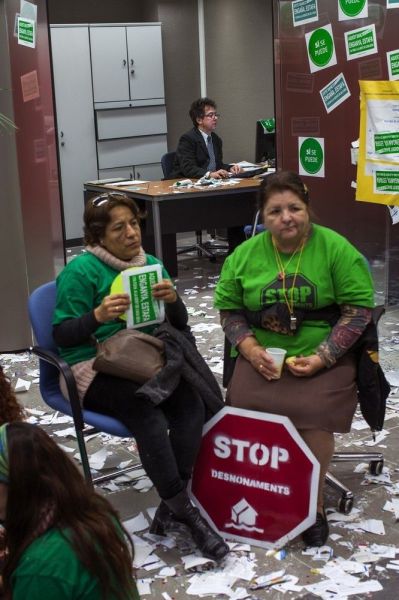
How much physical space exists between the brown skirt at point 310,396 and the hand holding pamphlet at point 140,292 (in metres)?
0.43

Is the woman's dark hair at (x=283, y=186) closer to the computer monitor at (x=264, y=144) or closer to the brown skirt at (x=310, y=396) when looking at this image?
the brown skirt at (x=310, y=396)

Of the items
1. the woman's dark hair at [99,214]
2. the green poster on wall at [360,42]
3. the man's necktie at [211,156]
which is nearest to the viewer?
the woman's dark hair at [99,214]

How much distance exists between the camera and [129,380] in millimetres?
3250

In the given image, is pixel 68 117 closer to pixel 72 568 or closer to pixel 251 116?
pixel 251 116

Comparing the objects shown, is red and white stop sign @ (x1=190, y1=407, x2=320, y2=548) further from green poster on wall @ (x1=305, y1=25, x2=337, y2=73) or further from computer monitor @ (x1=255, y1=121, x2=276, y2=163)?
computer monitor @ (x1=255, y1=121, x2=276, y2=163)

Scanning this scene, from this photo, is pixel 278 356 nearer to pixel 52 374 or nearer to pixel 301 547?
pixel 301 547

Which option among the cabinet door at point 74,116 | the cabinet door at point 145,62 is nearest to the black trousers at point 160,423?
the cabinet door at point 74,116

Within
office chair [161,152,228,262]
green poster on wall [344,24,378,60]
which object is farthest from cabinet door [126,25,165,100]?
green poster on wall [344,24,378,60]

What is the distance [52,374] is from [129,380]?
45 cm

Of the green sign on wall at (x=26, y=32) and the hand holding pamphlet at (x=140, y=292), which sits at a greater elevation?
the green sign on wall at (x=26, y=32)

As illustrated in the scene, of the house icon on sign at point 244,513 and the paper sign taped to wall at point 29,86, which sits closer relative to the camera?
the house icon on sign at point 244,513

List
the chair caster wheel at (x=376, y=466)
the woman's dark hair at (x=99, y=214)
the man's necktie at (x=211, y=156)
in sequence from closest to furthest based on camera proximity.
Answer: the woman's dark hair at (x=99, y=214), the chair caster wheel at (x=376, y=466), the man's necktie at (x=211, y=156)

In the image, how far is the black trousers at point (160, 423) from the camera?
3.14 metres

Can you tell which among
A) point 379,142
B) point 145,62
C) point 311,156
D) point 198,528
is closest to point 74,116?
point 145,62
